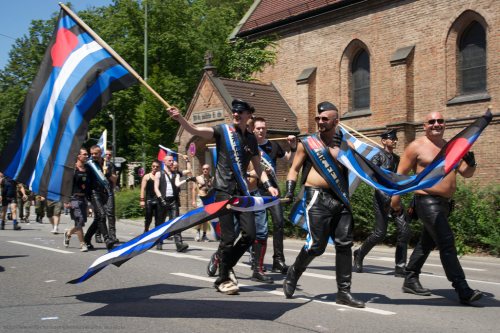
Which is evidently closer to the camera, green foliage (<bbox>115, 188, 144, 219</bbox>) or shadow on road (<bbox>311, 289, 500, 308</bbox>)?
shadow on road (<bbox>311, 289, 500, 308</bbox>)

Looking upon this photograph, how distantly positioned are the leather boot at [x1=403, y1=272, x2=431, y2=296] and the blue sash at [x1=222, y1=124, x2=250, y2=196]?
221 cm

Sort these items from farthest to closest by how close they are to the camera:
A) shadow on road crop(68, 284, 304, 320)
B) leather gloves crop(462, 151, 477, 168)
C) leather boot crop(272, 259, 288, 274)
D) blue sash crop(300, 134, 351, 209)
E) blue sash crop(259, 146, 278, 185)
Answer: leather boot crop(272, 259, 288, 274), blue sash crop(259, 146, 278, 185), leather gloves crop(462, 151, 477, 168), blue sash crop(300, 134, 351, 209), shadow on road crop(68, 284, 304, 320)

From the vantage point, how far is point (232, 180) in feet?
23.6

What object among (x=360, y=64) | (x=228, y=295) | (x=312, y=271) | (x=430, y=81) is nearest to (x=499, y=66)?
(x=430, y=81)

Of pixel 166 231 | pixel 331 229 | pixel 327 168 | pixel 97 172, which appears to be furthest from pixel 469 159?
pixel 97 172

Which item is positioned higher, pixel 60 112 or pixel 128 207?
pixel 60 112

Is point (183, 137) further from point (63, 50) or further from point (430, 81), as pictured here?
point (63, 50)

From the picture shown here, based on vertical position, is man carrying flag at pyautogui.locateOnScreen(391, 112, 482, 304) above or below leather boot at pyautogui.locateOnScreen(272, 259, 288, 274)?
above

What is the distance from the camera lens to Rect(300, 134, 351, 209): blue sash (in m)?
6.66

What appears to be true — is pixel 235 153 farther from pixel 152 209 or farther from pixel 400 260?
pixel 152 209

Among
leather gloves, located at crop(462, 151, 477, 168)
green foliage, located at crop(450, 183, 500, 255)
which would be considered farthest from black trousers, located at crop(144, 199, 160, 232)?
leather gloves, located at crop(462, 151, 477, 168)

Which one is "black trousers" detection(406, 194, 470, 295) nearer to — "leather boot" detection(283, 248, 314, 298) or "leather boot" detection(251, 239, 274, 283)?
"leather boot" detection(283, 248, 314, 298)

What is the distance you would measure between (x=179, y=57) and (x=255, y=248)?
1283 inches

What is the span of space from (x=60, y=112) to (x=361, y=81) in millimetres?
21618
